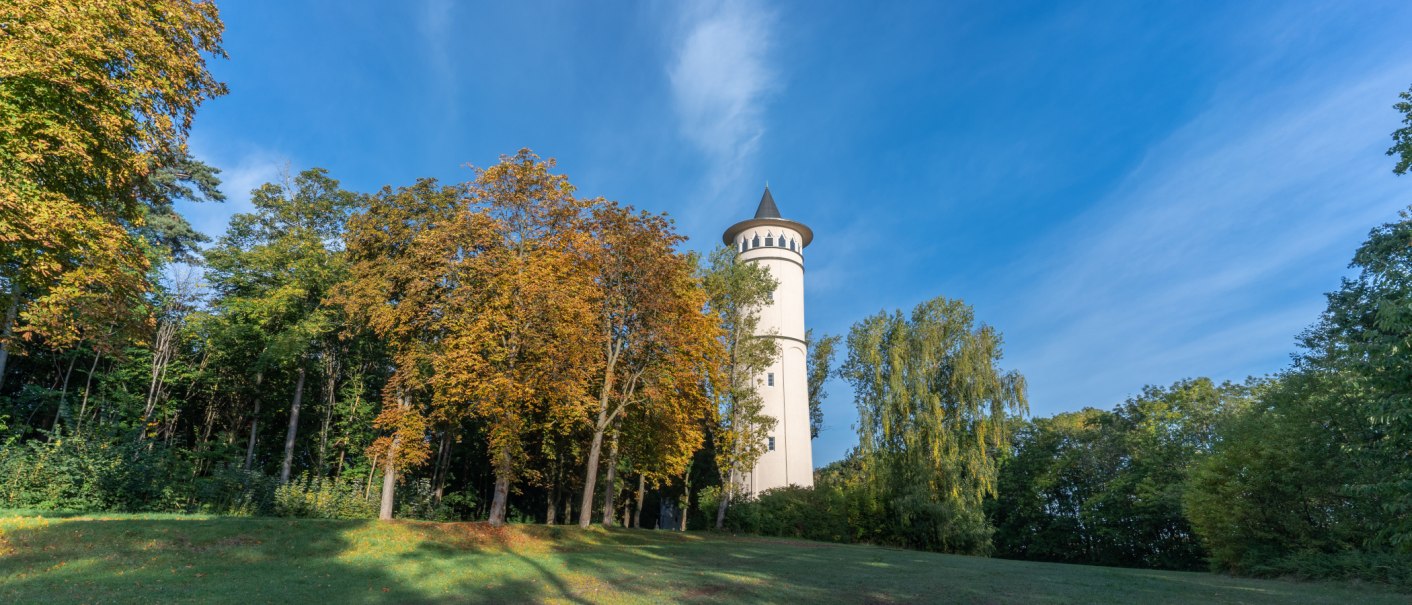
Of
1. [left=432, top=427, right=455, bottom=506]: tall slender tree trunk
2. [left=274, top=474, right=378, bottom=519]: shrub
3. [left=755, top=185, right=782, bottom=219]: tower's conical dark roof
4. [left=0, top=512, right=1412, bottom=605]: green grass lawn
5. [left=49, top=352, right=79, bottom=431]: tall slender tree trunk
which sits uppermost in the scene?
[left=755, top=185, right=782, bottom=219]: tower's conical dark roof

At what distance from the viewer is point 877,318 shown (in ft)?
114

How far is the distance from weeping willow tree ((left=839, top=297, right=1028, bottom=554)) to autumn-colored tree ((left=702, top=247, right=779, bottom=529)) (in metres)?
5.20

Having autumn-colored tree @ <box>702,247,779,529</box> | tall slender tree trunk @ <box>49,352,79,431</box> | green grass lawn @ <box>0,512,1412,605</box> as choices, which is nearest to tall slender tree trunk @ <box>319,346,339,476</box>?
tall slender tree trunk @ <box>49,352,79,431</box>

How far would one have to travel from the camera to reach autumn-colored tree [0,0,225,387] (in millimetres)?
10758

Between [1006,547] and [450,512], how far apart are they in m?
34.2

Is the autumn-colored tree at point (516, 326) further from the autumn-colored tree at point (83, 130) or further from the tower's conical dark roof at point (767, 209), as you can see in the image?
the tower's conical dark roof at point (767, 209)

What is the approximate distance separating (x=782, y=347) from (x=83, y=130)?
31713 millimetres

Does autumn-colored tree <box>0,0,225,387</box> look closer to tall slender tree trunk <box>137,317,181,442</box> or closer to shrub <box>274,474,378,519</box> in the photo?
shrub <box>274,474,378,519</box>

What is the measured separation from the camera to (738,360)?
33.9 metres

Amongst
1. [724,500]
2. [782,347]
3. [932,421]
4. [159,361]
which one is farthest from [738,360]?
[159,361]

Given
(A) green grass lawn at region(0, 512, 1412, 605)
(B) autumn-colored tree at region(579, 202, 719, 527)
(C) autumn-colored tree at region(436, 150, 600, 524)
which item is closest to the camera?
(A) green grass lawn at region(0, 512, 1412, 605)

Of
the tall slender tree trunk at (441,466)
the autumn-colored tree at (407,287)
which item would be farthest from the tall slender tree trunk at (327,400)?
the autumn-colored tree at (407,287)

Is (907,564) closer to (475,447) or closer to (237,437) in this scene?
(475,447)

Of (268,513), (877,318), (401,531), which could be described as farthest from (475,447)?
(877,318)
